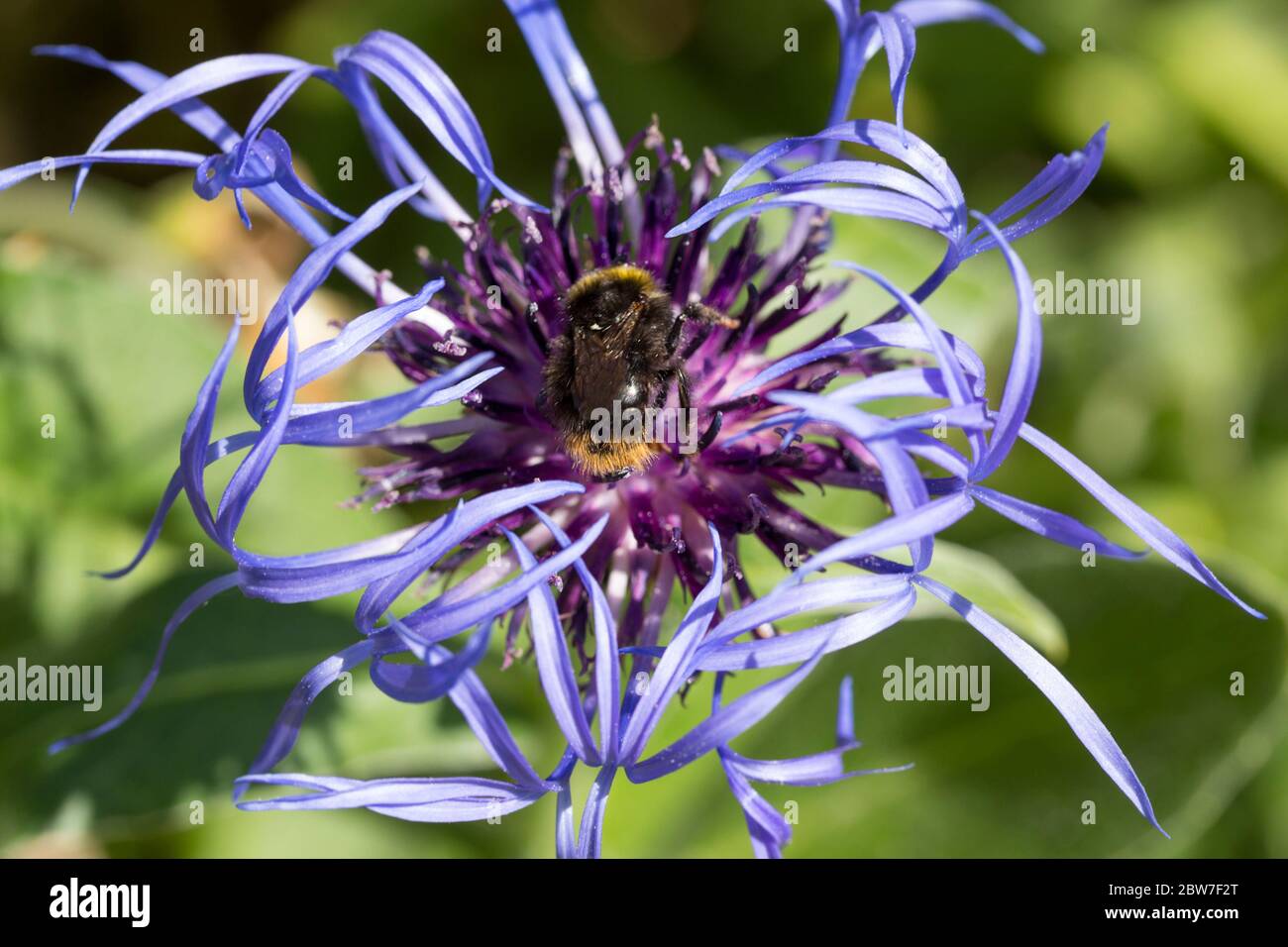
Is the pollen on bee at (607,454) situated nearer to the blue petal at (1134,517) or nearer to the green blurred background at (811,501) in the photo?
the blue petal at (1134,517)

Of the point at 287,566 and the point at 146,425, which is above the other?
the point at 146,425

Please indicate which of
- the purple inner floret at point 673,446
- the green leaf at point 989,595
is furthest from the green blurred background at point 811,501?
the purple inner floret at point 673,446

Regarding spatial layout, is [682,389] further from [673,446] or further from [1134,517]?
[1134,517]

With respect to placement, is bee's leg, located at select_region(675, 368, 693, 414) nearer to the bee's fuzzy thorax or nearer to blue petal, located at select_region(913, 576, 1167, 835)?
the bee's fuzzy thorax

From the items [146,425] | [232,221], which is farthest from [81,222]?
[146,425]

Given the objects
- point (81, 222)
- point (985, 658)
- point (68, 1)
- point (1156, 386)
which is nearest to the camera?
point (985, 658)
